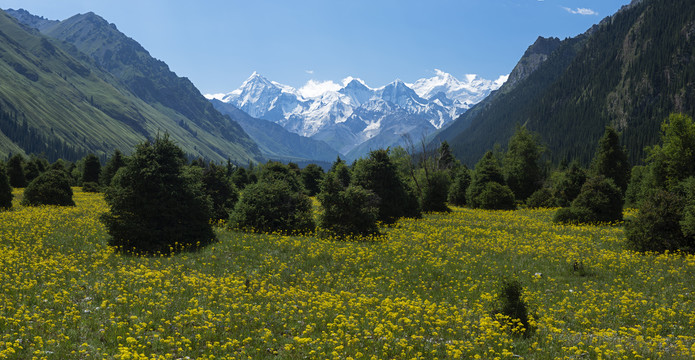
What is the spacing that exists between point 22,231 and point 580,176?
173ft

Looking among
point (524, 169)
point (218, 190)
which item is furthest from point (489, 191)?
point (218, 190)

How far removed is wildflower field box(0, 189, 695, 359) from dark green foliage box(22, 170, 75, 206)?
34.1ft

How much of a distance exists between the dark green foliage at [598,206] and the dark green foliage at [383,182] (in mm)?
14561

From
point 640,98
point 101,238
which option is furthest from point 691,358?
point 640,98

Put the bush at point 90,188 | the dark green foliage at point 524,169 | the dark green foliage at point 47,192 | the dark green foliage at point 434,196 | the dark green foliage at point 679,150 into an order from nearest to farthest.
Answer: the dark green foliage at point 47,192, the dark green foliage at point 679,150, the dark green foliage at point 434,196, the bush at point 90,188, the dark green foliage at point 524,169

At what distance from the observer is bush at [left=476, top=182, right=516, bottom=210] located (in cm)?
4681

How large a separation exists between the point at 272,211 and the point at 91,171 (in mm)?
57495

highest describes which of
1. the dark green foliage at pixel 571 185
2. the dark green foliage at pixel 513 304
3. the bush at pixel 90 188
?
the dark green foliage at pixel 571 185

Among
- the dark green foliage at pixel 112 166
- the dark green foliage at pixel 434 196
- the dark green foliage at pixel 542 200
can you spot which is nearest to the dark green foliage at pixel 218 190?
the dark green foliage at pixel 434 196

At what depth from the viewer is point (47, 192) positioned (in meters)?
32.1

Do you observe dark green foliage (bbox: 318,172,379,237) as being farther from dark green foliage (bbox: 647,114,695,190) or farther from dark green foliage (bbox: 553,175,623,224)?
dark green foliage (bbox: 647,114,695,190)

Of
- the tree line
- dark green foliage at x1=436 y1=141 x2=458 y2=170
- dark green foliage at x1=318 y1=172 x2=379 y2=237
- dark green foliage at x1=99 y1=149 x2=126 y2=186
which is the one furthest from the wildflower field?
dark green foliage at x1=436 y1=141 x2=458 y2=170

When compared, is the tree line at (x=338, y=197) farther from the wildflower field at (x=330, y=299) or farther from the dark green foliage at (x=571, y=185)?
the wildflower field at (x=330, y=299)

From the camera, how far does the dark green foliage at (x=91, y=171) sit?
65.0 m
